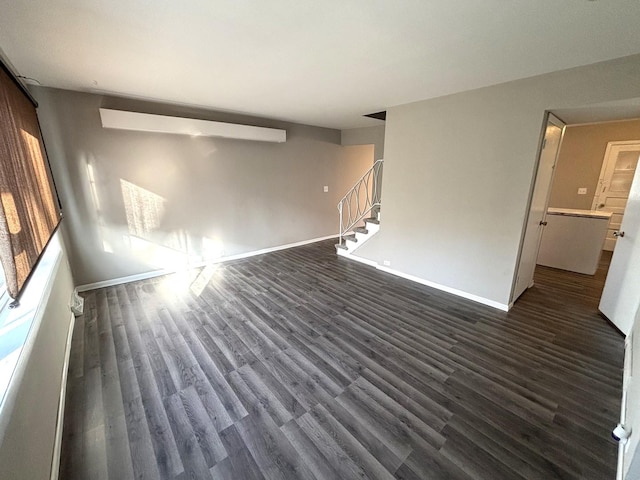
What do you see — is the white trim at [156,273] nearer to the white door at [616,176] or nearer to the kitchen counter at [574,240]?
the kitchen counter at [574,240]

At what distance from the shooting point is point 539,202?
319 centimetres

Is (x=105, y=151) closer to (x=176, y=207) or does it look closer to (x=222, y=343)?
(x=176, y=207)

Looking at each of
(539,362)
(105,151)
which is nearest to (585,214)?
(539,362)

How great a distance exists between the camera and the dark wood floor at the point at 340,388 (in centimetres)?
149

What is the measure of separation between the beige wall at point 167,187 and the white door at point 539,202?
4074 millimetres

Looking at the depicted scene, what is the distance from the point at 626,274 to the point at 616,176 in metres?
3.51

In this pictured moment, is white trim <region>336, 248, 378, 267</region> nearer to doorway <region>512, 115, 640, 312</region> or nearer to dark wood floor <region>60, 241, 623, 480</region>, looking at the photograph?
dark wood floor <region>60, 241, 623, 480</region>

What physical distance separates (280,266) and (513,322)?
136 inches

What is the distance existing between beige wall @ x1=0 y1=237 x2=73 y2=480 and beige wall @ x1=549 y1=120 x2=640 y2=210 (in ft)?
24.7

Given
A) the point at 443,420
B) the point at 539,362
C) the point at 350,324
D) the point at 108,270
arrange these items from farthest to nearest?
the point at 108,270 < the point at 350,324 < the point at 539,362 < the point at 443,420

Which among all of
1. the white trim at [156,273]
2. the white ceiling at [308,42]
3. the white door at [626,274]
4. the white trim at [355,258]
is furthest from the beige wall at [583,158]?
the white trim at [156,273]

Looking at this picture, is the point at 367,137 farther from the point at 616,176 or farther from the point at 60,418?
the point at 60,418

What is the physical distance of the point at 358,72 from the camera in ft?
8.41

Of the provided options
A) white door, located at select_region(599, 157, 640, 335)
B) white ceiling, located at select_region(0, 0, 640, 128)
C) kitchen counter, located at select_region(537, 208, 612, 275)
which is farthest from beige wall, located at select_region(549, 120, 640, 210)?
white ceiling, located at select_region(0, 0, 640, 128)
